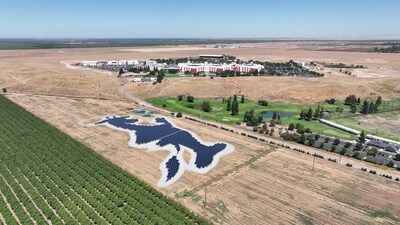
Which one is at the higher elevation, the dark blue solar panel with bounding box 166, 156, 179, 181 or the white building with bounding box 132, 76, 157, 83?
the dark blue solar panel with bounding box 166, 156, 179, 181

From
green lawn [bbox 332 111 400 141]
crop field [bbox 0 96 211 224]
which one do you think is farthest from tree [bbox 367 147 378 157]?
crop field [bbox 0 96 211 224]

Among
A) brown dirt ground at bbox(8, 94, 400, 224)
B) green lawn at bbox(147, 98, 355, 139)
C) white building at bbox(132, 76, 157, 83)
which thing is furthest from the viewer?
white building at bbox(132, 76, 157, 83)

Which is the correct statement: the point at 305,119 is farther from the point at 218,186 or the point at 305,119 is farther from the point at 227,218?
the point at 227,218

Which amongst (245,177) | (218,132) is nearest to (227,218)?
(245,177)

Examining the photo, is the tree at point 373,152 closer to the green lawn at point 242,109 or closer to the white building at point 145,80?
the green lawn at point 242,109

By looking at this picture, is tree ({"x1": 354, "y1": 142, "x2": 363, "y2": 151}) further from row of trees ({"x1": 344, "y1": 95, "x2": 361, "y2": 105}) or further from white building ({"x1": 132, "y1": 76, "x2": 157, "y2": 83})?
white building ({"x1": 132, "y1": 76, "x2": 157, "y2": 83})

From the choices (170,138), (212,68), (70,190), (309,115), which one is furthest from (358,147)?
(212,68)
